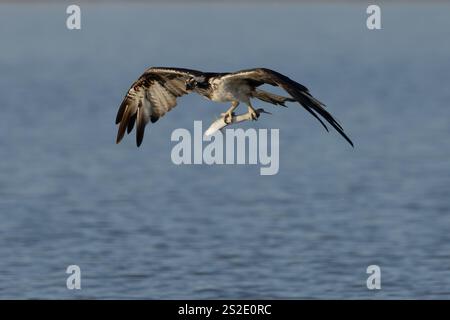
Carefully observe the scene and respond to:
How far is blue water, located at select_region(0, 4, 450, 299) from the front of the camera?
19672 millimetres

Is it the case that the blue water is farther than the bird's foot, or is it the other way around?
the blue water

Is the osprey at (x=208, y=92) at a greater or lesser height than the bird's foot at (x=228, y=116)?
greater

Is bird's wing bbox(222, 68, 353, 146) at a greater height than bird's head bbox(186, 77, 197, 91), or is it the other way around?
bird's head bbox(186, 77, 197, 91)

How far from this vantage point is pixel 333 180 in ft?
91.2

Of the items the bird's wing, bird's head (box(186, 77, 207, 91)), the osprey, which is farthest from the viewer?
bird's head (box(186, 77, 207, 91))

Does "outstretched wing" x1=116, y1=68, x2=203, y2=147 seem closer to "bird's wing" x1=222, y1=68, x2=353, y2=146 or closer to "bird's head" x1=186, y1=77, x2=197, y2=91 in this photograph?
"bird's head" x1=186, y1=77, x2=197, y2=91

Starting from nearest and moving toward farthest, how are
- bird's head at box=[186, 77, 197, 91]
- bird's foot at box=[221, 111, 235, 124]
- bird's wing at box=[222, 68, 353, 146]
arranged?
bird's wing at box=[222, 68, 353, 146] → bird's foot at box=[221, 111, 235, 124] → bird's head at box=[186, 77, 197, 91]

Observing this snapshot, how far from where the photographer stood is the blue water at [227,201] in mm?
19672

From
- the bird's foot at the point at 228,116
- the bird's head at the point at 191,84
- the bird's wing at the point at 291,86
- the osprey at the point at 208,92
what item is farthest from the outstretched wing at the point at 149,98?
the bird's foot at the point at 228,116

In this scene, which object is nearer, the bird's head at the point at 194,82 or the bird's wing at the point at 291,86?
the bird's wing at the point at 291,86

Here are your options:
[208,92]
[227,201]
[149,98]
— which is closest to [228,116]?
[208,92]

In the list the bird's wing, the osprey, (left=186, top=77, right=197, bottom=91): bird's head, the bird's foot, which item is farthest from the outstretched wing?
the bird's foot

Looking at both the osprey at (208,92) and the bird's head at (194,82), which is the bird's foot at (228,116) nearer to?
the osprey at (208,92)

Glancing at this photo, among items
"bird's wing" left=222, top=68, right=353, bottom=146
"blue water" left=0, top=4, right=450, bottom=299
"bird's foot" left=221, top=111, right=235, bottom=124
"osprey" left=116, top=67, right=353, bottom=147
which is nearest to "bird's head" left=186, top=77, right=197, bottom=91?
"osprey" left=116, top=67, right=353, bottom=147
